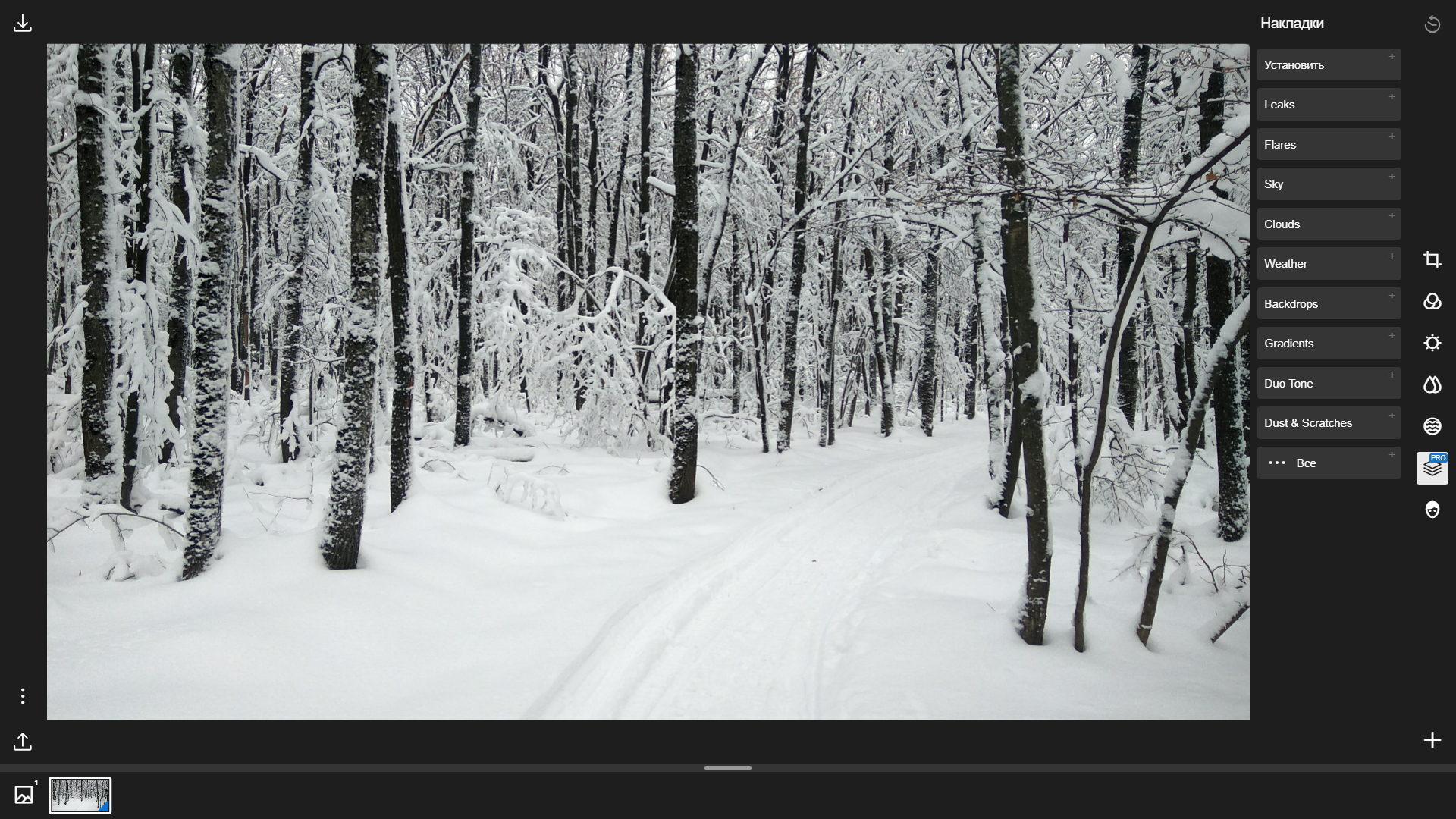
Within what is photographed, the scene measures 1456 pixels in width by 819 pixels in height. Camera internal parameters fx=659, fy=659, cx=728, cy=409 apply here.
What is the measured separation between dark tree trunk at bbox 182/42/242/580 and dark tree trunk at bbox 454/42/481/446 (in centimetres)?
470

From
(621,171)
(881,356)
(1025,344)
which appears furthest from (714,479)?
(881,356)

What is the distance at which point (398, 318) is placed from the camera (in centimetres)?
732

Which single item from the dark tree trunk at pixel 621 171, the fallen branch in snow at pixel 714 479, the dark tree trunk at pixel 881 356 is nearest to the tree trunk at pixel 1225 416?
the fallen branch in snow at pixel 714 479

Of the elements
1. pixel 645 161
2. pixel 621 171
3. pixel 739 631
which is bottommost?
pixel 739 631

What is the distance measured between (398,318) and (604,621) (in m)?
4.57

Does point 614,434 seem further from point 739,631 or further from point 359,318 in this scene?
point 739,631

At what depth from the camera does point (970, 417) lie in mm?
31250

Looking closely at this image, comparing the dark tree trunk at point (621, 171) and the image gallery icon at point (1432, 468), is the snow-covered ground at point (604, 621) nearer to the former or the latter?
the image gallery icon at point (1432, 468)

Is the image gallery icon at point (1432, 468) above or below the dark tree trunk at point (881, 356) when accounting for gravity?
below

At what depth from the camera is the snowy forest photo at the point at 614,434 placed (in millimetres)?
3770

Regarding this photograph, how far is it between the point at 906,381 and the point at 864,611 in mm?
29203

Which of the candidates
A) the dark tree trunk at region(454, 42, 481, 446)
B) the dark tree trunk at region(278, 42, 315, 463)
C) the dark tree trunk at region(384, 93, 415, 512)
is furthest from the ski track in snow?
the dark tree trunk at region(454, 42, 481, 446)

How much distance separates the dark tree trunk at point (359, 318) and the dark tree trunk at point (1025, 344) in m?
4.55
